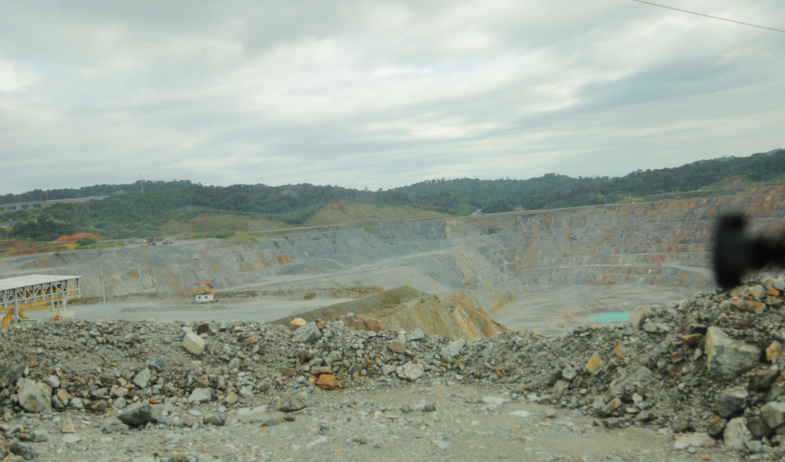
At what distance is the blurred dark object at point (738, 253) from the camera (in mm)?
8992

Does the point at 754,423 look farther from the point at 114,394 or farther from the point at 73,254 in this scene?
the point at 73,254

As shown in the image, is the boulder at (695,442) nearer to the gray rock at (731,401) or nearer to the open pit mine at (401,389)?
the open pit mine at (401,389)

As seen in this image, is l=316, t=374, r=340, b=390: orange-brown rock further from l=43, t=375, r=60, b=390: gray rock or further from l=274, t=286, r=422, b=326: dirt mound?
l=274, t=286, r=422, b=326: dirt mound

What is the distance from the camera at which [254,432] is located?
753cm

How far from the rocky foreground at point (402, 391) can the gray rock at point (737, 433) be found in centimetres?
1

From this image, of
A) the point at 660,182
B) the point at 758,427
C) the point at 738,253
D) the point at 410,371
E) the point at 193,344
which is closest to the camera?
the point at 758,427

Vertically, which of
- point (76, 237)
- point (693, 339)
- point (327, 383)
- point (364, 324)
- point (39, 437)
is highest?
point (76, 237)

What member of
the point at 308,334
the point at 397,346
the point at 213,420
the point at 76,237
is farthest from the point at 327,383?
Result: the point at 76,237

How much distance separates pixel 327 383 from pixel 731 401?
6513 millimetres

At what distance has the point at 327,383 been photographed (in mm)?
9469

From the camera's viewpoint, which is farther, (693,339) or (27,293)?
(27,293)

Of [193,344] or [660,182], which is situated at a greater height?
[660,182]

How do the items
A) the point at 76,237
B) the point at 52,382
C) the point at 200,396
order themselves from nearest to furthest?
the point at 52,382 → the point at 200,396 → the point at 76,237

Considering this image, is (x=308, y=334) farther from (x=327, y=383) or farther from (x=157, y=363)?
(x=157, y=363)
